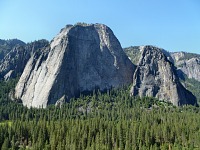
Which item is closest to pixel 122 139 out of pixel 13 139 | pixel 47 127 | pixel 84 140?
pixel 84 140

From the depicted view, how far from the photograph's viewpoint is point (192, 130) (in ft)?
575

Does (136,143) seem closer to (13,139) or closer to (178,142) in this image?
(178,142)

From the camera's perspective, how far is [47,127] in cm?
17062

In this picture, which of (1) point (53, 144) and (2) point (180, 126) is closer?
(1) point (53, 144)

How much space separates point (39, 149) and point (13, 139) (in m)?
28.1

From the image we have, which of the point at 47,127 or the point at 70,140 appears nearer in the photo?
the point at 70,140

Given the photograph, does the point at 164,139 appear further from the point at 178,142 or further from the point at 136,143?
the point at 136,143

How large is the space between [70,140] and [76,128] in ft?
47.4

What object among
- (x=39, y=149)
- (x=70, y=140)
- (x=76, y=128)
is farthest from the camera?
(x=76, y=128)

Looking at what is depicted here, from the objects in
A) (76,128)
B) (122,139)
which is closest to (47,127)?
(76,128)

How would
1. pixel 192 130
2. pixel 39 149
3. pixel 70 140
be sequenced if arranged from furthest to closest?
pixel 192 130 → pixel 70 140 → pixel 39 149

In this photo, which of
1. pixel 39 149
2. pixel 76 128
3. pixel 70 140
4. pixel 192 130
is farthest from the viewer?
pixel 192 130

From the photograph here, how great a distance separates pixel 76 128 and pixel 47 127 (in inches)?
725

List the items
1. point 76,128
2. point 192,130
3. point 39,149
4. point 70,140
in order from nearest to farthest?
point 39,149 → point 70,140 → point 76,128 → point 192,130
